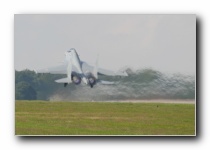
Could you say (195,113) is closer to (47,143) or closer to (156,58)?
(156,58)

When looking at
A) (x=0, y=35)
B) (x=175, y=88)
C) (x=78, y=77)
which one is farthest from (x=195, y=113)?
(x=0, y=35)

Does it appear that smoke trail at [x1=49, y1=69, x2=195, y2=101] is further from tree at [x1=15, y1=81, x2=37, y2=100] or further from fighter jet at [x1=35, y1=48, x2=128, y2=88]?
tree at [x1=15, y1=81, x2=37, y2=100]

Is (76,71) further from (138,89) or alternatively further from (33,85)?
(138,89)

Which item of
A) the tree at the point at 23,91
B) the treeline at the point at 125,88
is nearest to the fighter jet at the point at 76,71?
the treeline at the point at 125,88

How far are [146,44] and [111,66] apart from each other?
0.41 meters

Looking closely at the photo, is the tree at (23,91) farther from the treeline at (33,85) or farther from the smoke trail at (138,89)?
the smoke trail at (138,89)

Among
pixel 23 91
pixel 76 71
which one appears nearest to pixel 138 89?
pixel 76 71

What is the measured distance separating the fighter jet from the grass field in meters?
0.23

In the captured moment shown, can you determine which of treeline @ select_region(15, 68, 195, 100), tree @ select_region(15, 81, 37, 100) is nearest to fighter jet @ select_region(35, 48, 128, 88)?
treeline @ select_region(15, 68, 195, 100)

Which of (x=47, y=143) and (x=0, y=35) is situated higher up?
(x=0, y=35)

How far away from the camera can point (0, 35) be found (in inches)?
516

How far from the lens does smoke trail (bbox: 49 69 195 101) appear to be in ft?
43.6

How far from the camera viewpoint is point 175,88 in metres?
13.4
